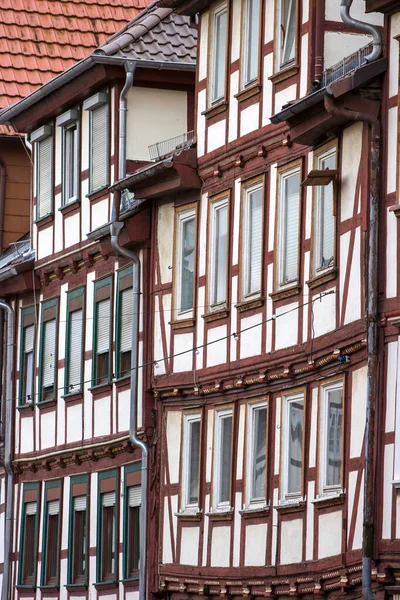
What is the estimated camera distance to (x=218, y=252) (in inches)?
1273

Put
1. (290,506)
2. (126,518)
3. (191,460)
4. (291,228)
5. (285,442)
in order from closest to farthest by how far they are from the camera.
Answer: (290,506) < (285,442) < (291,228) < (191,460) < (126,518)

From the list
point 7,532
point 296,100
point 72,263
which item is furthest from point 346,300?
point 7,532

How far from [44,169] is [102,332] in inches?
196

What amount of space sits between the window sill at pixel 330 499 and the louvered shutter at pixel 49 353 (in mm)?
12555

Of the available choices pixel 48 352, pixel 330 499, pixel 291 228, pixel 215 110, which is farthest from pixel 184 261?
pixel 330 499

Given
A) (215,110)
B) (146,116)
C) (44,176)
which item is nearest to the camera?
(215,110)

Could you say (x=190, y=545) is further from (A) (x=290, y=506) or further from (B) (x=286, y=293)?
(B) (x=286, y=293)

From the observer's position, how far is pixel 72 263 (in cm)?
3891

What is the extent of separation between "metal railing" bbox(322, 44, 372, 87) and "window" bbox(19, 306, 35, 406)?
13.8m

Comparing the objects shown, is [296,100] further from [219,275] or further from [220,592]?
[220,592]

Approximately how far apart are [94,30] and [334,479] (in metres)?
21.0

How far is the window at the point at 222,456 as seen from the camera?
31547 mm

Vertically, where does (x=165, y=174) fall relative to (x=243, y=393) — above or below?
above

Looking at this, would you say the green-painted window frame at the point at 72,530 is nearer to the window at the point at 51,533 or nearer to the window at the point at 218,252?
the window at the point at 51,533
